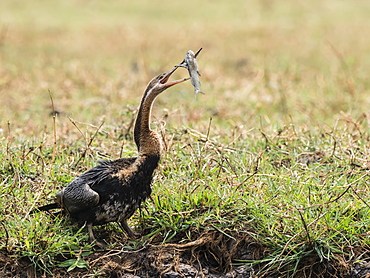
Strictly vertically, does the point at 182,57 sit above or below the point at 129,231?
below

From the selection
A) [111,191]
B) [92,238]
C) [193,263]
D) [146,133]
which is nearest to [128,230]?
[92,238]

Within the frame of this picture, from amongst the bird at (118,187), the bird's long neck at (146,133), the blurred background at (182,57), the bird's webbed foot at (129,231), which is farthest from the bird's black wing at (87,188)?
the blurred background at (182,57)

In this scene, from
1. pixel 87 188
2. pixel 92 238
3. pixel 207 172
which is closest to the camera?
pixel 87 188

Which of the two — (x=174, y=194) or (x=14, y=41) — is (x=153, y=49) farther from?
(x=174, y=194)

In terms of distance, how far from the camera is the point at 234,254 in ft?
12.4

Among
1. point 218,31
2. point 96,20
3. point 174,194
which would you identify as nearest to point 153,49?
point 218,31

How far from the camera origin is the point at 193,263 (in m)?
3.74

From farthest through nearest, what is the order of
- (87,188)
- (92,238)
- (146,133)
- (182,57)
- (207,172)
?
(182,57)
(207,172)
(146,133)
(92,238)
(87,188)

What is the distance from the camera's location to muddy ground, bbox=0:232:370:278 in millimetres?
3588

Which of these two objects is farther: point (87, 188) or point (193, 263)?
point (193, 263)

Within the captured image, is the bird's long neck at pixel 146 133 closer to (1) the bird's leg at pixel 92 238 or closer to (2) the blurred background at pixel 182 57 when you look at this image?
(1) the bird's leg at pixel 92 238

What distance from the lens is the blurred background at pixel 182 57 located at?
7598 millimetres

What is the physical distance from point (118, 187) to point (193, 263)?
28.3 inches

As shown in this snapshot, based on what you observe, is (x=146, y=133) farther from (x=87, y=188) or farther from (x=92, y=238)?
(x=92, y=238)
